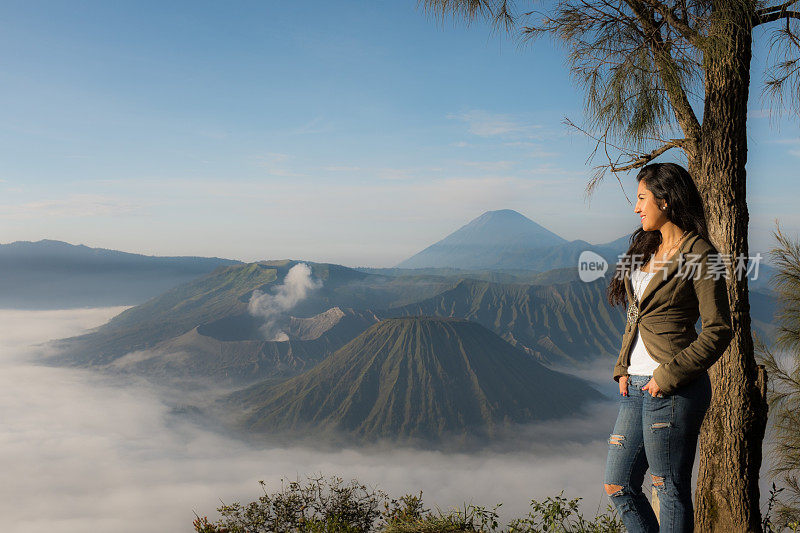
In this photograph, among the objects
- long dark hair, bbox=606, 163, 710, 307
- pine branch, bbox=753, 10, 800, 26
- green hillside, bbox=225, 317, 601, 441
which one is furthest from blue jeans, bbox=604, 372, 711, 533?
green hillside, bbox=225, 317, 601, 441

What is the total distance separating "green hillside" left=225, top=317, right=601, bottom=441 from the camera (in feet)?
258

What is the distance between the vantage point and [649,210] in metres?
1.81

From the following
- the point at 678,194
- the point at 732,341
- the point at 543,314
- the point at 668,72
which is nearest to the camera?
the point at 678,194

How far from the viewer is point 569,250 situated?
649 feet

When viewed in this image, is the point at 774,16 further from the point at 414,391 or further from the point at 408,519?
the point at 414,391

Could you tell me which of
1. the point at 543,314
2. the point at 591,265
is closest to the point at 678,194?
the point at 591,265

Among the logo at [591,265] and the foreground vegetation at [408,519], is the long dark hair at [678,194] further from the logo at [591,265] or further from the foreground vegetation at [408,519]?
the foreground vegetation at [408,519]

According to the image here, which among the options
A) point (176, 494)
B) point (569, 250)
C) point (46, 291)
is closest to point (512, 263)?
point (569, 250)

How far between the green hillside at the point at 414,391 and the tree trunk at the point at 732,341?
252 ft

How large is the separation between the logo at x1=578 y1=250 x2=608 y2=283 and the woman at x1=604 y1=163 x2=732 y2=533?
85cm

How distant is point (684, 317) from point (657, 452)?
41 centimetres

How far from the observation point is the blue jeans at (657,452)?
5.36 feet

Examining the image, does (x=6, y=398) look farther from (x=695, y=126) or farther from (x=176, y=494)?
(x=695, y=126)

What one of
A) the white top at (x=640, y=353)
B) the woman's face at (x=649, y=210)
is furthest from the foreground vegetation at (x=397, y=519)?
the woman's face at (x=649, y=210)
